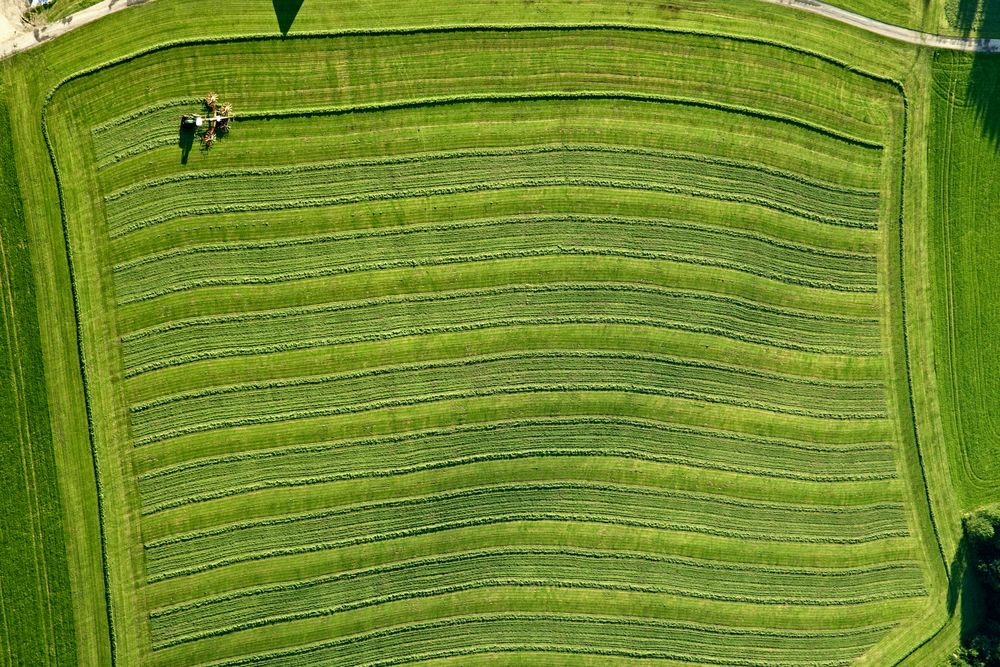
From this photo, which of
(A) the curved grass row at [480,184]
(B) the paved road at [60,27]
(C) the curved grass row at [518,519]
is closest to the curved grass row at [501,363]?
(C) the curved grass row at [518,519]

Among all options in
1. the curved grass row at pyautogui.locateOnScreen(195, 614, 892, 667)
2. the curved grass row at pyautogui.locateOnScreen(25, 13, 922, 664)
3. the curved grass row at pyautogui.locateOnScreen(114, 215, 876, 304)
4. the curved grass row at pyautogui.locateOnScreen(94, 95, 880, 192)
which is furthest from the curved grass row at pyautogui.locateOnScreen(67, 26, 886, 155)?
the curved grass row at pyautogui.locateOnScreen(195, 614, 892, 667)

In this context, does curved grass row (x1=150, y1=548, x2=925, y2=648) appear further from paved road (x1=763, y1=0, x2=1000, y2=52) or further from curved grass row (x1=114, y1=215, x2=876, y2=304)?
paved road (x1=763, y1=0, x2=1000, y2=52)

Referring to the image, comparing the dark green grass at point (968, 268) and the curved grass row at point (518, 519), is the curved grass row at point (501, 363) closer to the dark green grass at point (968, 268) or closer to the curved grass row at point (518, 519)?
the curved grass row at point (518, 519)

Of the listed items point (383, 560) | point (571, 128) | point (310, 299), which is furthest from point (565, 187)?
point (383, 560)

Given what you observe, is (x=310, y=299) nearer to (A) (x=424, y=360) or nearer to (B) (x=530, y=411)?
(A) (x=424, y=360)

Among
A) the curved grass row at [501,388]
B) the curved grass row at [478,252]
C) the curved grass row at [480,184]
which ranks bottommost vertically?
the curved grass row at [501,388]

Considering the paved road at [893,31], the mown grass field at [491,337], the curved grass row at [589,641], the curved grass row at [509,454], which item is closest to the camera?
the mown grass field at [491,337]

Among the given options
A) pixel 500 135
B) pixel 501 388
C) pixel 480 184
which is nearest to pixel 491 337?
pixel 501 388

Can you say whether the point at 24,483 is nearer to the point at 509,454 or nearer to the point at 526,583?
the point at 509,454
